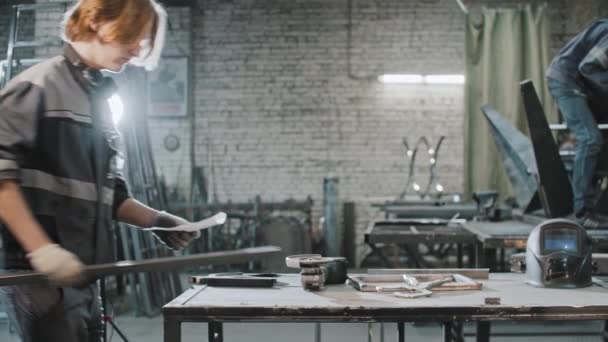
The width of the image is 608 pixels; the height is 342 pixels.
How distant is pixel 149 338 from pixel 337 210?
4.11 metres

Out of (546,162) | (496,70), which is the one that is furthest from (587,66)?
(496,70)

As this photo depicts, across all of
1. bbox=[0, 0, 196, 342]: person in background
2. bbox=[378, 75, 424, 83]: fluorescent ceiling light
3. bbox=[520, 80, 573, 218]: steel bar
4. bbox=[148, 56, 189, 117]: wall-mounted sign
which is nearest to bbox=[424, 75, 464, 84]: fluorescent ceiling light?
bbox=[378, 75, 424, 83]: fluorescent ceiling light

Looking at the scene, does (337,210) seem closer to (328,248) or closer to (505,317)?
(328,248)

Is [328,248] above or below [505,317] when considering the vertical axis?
below

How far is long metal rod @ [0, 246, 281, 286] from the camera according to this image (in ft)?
4.56

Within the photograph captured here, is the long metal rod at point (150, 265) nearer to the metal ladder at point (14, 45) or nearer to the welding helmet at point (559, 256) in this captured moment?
the welding helmet at point (559, 256)

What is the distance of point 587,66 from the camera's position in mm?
4086

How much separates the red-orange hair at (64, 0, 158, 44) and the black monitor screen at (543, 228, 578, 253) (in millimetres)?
1523

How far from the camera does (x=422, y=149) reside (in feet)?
28.4

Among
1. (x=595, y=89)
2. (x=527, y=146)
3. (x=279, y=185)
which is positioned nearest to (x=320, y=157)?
(x=279, y=185)

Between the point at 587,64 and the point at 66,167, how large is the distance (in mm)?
3587

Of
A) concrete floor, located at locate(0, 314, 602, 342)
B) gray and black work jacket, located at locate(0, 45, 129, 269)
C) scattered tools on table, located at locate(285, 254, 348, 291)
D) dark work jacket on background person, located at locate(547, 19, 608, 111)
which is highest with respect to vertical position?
dark work jacket on background person, located at locate(547, 19, 608, 111)

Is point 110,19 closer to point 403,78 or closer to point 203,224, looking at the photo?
point 203,224

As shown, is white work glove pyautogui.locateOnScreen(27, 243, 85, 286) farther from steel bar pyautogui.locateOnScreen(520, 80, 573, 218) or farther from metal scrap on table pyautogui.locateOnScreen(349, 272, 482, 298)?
steel bar pyautogui.locateOnScreen(520, 80, 573, 218)
